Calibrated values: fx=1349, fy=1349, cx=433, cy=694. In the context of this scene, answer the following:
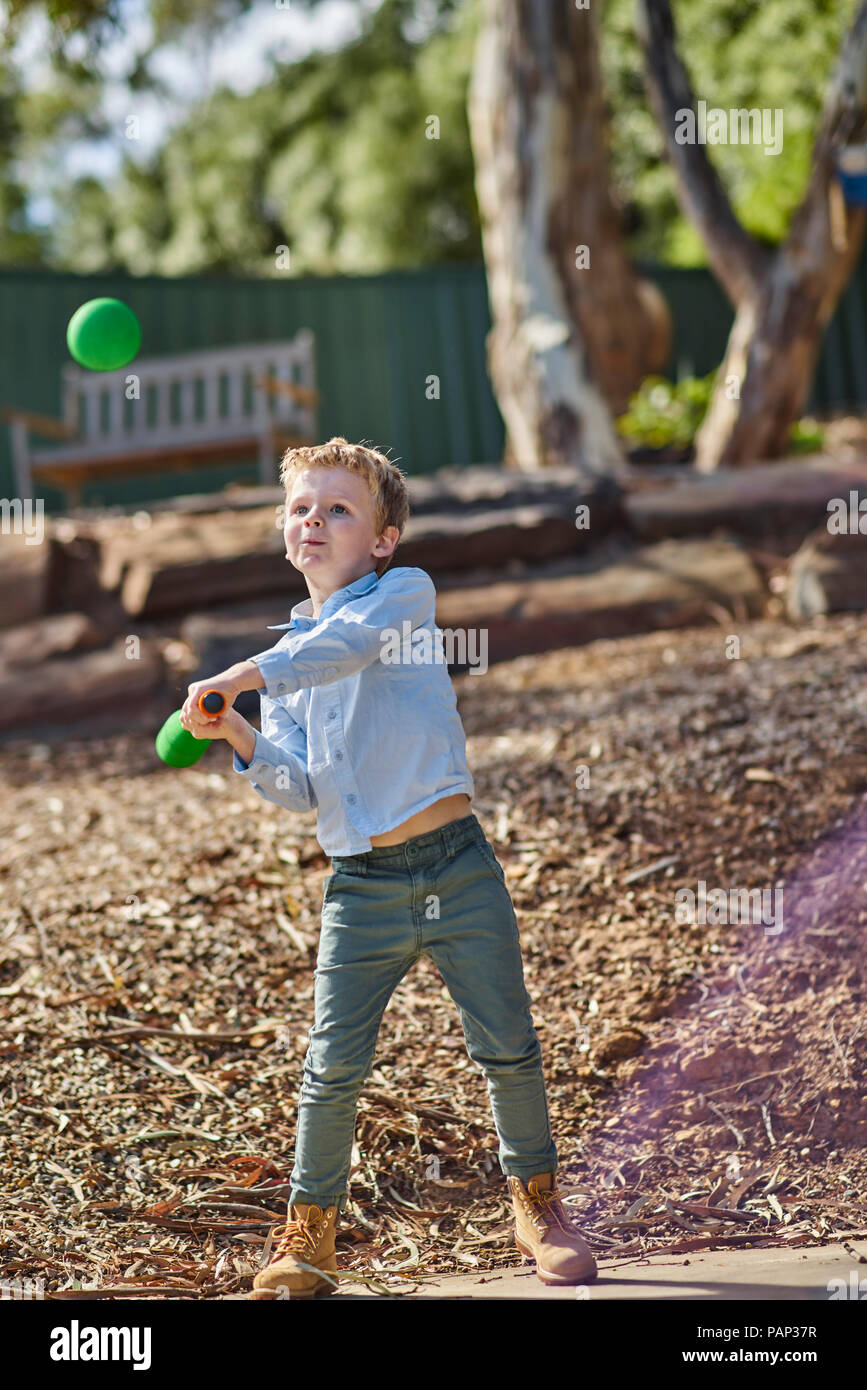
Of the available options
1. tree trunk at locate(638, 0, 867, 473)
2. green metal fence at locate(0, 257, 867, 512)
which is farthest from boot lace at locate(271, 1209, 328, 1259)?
green metal fence at locate(0, 257, 867, 512)

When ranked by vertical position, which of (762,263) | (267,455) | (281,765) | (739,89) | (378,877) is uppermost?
(739,89)

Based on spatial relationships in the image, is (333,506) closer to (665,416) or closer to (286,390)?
(286,390)

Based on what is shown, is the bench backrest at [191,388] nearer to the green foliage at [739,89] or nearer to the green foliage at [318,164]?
the green foliage at [739,89]

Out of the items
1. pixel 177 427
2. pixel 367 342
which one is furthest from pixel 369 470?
pixel 367 342

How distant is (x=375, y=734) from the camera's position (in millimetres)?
2395

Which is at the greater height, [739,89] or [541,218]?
[739,89]

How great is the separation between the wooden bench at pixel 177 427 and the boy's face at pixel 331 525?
5.68 metres

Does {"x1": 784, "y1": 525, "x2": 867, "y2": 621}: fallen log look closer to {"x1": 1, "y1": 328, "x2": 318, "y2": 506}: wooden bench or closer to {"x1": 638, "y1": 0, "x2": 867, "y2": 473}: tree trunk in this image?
{"x1": 638, "y1": 0, "x2": 867, "y2": 473}: tree trunk

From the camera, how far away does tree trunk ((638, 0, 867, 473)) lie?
7.06 m

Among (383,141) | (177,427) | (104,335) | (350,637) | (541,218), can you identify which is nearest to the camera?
(350,637)

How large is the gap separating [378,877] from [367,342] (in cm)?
953

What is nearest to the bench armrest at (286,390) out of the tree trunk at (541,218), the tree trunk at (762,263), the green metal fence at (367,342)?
the tree trunk at (541,218)

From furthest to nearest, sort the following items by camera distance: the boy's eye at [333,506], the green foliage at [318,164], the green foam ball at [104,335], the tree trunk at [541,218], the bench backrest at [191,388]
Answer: the green foliage at [318,164] < the bench backrest at [191,388] < the tree trunk at [541,218] < the green foam ball at [104,335] < the boy's eye at [333,506]

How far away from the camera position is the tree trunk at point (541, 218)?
7402 mm
